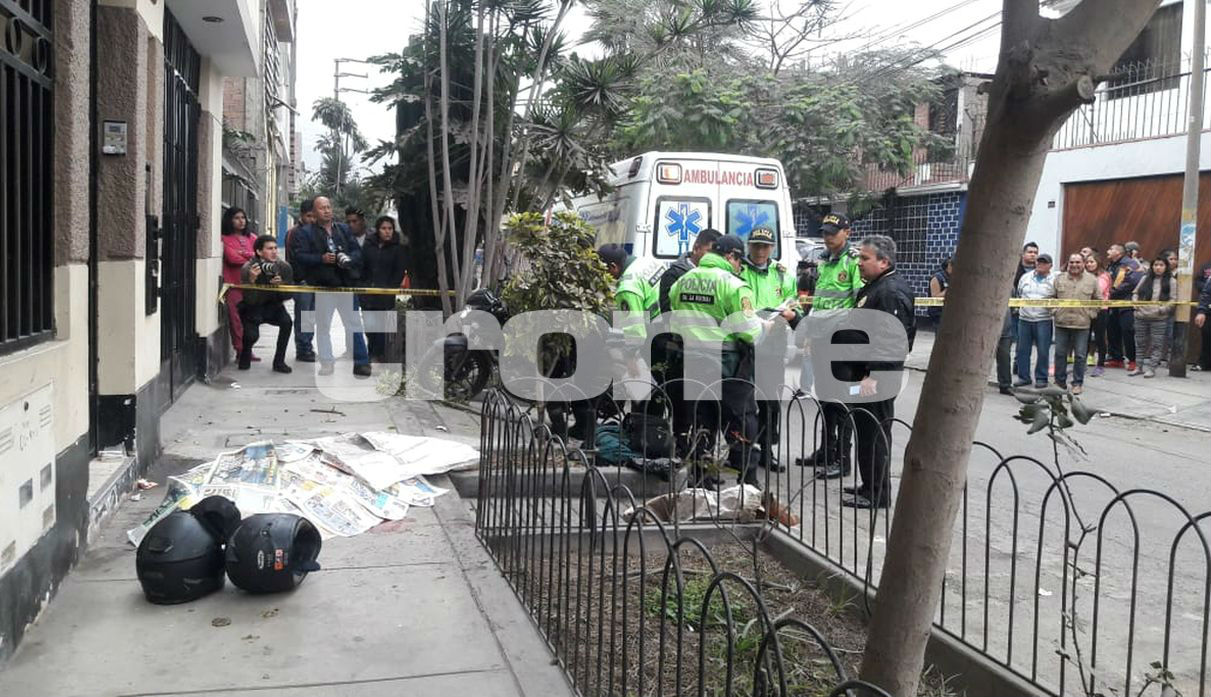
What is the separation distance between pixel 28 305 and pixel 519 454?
228cm

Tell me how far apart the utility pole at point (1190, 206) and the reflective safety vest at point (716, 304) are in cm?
844

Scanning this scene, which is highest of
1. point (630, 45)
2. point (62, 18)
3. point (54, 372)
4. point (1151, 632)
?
point (630, 45)

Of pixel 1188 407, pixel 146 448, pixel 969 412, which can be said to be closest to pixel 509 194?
pixel 146 448

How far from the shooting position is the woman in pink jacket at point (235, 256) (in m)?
11.7

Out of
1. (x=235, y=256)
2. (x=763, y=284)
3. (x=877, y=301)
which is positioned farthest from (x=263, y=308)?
(x=877, y=301)

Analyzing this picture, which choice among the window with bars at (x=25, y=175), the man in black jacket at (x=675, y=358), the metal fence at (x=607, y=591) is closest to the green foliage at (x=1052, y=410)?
the metal fence at (x=607, y=591)

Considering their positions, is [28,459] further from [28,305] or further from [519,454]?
[519,454]

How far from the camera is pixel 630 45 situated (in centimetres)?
2331

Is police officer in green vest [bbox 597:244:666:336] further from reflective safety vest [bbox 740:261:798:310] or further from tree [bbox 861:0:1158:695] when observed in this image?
tree [bbox 861:0:1158:695]

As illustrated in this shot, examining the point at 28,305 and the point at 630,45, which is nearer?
the point at 28,305

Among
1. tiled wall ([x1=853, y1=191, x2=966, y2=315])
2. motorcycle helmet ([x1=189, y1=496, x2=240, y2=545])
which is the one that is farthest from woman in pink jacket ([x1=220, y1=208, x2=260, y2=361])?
tiled wall ([x1=853, y1=191, x2=966, y2=315])

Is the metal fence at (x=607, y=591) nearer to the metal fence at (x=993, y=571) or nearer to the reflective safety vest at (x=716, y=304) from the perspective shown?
the metal fence at (x=993, y=571)

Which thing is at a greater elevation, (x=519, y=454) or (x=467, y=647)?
(x=519, y=454)

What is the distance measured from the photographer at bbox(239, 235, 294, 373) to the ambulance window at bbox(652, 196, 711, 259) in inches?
161
